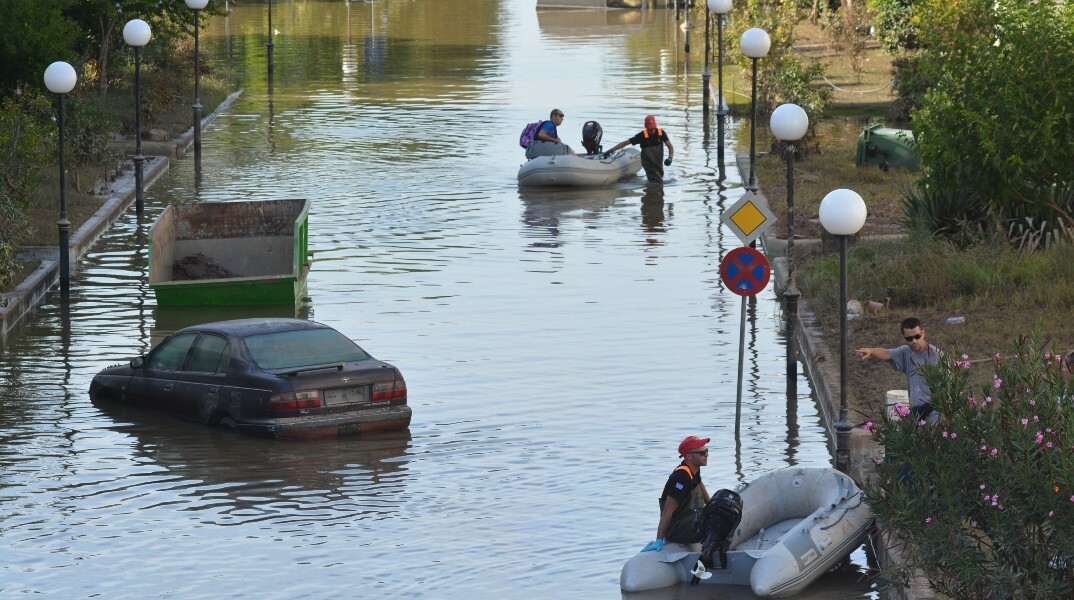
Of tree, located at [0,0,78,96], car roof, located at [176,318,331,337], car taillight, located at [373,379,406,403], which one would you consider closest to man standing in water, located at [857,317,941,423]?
car taillight, located at [373,379,406,403]

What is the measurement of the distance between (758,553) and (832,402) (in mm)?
4973

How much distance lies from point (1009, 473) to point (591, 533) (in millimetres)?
4340

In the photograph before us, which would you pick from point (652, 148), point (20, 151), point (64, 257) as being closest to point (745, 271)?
point (64, 257)

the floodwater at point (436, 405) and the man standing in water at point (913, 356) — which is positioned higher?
the man standing in water at point (913, 356)

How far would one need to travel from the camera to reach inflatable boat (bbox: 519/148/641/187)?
111 feet

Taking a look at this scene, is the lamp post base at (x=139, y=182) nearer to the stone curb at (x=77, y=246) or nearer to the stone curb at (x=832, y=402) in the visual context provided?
the stone curb at (x=77, y=246)

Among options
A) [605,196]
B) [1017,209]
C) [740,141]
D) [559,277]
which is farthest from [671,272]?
[740,141]

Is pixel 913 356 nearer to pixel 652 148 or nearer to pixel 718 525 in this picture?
pixel 718 525

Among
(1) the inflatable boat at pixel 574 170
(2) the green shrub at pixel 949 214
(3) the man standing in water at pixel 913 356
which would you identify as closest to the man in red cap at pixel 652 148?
(1) the inflatable boat at pixel 574 170

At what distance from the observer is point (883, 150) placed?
3409cm

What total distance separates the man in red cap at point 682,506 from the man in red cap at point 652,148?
21.0 meters

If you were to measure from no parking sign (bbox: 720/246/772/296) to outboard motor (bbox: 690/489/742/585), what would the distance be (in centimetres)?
450

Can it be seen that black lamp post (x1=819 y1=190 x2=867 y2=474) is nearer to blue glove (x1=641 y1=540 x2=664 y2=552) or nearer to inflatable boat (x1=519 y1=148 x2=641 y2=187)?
blue glove (x1=641 y1=540 x2=664 y2=552)

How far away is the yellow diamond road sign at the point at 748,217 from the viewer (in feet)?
59.4
